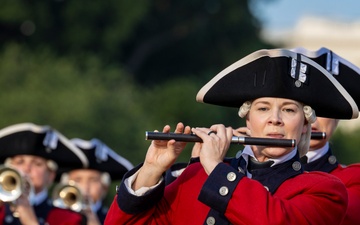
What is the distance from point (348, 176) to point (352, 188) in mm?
167

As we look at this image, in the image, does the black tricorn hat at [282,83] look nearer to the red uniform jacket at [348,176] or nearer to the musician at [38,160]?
the red uniform jacket at [348,176]

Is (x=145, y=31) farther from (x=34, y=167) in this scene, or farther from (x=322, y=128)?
(x=322, y=128)

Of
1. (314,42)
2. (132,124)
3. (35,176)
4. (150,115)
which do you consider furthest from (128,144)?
(314,42)

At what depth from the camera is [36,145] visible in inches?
479

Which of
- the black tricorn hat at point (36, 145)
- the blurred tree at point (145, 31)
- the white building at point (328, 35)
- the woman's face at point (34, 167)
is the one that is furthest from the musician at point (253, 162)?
the white building at point (328, 35)

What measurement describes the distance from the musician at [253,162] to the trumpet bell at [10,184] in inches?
162

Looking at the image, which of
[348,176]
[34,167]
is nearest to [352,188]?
[348,176]

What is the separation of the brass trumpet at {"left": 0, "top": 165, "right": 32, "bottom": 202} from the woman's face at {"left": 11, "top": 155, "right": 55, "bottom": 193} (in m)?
0.74

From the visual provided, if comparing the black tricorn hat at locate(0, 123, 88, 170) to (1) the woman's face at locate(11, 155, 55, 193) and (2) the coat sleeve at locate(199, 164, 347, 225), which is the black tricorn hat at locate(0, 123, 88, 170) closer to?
(1) the woman's face at locate(11, 155, 55, 193)

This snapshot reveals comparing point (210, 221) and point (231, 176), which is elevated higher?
point (231, 176)

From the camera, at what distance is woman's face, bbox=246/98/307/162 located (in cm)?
680

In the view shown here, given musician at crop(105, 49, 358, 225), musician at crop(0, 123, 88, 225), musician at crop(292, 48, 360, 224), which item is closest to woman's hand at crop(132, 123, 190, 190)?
musician at crop(105, 49, 358, 225)

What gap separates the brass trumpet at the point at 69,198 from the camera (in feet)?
41.8

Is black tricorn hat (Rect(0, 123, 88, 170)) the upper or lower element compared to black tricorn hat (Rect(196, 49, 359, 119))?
lower
